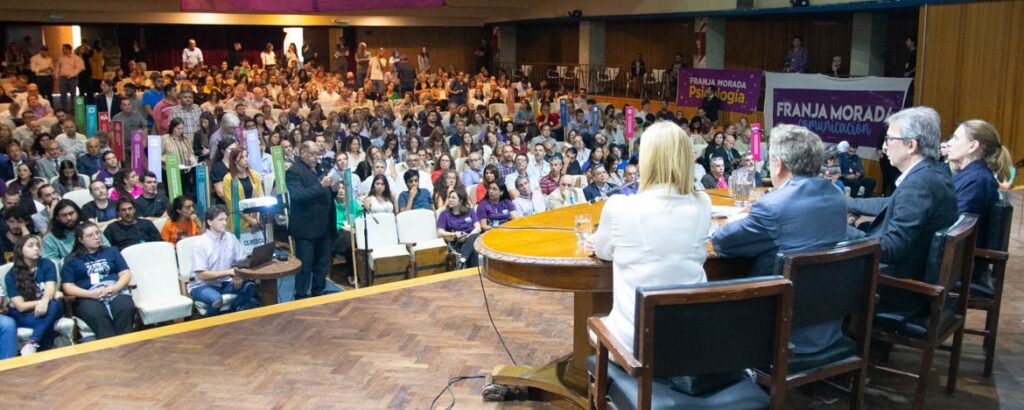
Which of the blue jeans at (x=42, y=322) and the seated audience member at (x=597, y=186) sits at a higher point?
the seated audience member at (x=597, y=186)

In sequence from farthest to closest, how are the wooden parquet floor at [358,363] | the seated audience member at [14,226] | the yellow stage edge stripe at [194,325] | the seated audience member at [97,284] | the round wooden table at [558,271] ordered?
1. the seated audience member at [14,226]
2. the seated audience member at [97,284]
3. the yellow stage edge stripe at [194,325]
4. the wooden parquet floor at [358,363]
5. the round wooden table at [558,271]

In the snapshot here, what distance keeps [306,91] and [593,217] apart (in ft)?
36.1

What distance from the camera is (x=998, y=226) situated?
13.1ft

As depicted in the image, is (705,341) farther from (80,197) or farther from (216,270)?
(80,197)

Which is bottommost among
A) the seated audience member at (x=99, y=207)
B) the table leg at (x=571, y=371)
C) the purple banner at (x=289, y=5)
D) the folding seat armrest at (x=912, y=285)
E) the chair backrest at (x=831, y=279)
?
the table leg at (x=571, y=371)

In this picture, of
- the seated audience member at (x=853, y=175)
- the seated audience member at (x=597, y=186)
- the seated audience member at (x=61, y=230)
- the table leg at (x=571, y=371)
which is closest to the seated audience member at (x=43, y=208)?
the seated audience member at (x=61, y=230)

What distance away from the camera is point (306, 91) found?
1422 cm

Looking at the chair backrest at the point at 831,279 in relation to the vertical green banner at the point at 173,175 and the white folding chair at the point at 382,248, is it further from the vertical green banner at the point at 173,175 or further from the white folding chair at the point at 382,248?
the vertical green banner at the point at 173,175

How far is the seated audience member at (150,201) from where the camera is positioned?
24.0ft

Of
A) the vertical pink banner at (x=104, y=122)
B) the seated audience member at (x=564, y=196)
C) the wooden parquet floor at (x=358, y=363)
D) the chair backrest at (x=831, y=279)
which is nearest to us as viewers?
the chair backrest at (x=831, y=279)

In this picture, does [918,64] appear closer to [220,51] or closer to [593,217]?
[593,217]

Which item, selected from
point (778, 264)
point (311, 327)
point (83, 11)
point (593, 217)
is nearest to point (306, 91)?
point (83, 11)

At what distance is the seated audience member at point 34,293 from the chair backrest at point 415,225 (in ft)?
8.55

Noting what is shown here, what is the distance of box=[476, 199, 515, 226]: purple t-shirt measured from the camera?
762cm
